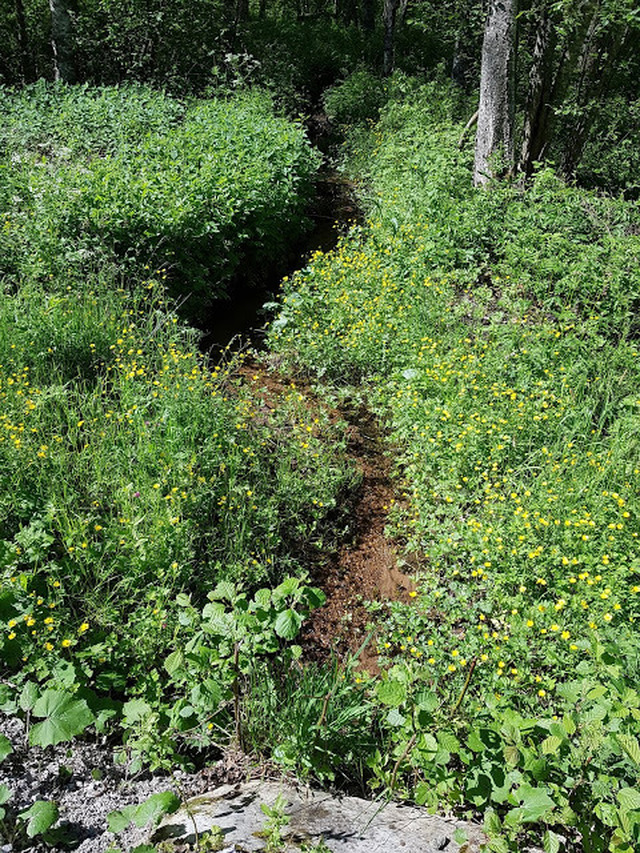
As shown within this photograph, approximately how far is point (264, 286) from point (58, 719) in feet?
23.7

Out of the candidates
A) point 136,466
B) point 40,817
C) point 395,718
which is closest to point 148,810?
point 40,817

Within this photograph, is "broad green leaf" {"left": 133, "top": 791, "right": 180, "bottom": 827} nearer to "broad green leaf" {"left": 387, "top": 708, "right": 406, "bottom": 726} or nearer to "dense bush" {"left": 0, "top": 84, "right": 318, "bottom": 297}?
"broad green leaf" {"left": 387, "top": 708, "right": 406, "bottom": 726}

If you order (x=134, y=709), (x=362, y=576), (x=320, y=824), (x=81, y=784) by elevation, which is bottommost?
(x=362, y=576)

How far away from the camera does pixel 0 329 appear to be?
15.6 feet

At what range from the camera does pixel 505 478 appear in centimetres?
424

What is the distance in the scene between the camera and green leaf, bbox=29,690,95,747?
194cm

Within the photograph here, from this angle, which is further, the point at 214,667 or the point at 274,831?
the point at 214,667

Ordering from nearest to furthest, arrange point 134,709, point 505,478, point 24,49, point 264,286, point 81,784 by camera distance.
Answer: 1. point 134,709
2. point 81,784
3. point 505,478
4. point 264,286
5. point 24,49

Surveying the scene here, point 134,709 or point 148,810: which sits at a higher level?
point 148,810

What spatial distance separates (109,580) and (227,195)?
220 inches

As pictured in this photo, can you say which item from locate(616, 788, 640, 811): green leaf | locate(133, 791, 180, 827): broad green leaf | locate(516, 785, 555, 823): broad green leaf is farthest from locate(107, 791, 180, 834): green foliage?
locate(616, 788, 640, 811): green leaf

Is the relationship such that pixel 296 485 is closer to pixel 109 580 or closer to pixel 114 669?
pixel 109 580

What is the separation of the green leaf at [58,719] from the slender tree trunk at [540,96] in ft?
32.4

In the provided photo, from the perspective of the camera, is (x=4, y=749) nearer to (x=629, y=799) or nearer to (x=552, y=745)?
(x=552, y=745)
